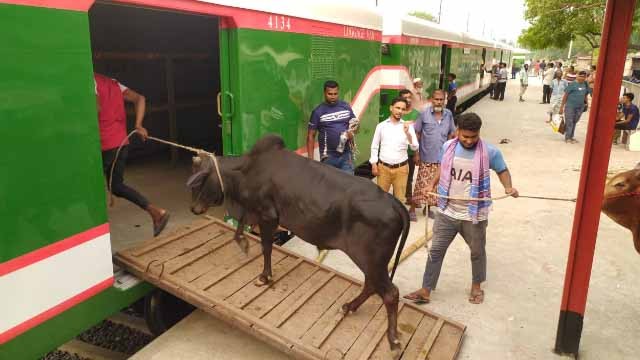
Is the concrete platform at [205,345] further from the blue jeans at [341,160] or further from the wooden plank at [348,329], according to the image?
the blue jeans at [341,160]

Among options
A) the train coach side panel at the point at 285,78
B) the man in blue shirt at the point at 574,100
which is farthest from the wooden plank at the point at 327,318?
the man in blue shirt at the point at 574,100

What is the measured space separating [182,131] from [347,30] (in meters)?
3.85

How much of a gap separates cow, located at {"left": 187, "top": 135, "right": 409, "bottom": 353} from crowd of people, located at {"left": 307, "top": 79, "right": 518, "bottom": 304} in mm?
875

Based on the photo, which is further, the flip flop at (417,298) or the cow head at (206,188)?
the flip flop at (417,298)

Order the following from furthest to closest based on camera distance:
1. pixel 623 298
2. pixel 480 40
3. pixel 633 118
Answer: pixel 480 40, pixel 633 118, pixel 623 298

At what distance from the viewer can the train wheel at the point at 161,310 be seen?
3994 mm

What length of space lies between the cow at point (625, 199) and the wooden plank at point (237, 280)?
2.68m

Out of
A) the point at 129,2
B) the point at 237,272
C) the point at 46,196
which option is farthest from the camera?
the point at 237,272

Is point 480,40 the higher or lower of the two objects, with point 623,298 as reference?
higher

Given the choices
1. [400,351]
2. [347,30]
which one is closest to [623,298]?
[400,351]

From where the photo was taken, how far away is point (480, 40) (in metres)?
20.6

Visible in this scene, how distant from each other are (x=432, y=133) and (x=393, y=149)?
2.34 ft

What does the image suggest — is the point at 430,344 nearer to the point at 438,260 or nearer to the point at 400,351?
the point at 400,351

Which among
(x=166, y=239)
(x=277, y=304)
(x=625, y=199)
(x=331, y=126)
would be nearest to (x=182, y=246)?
(x=166, y=239)
